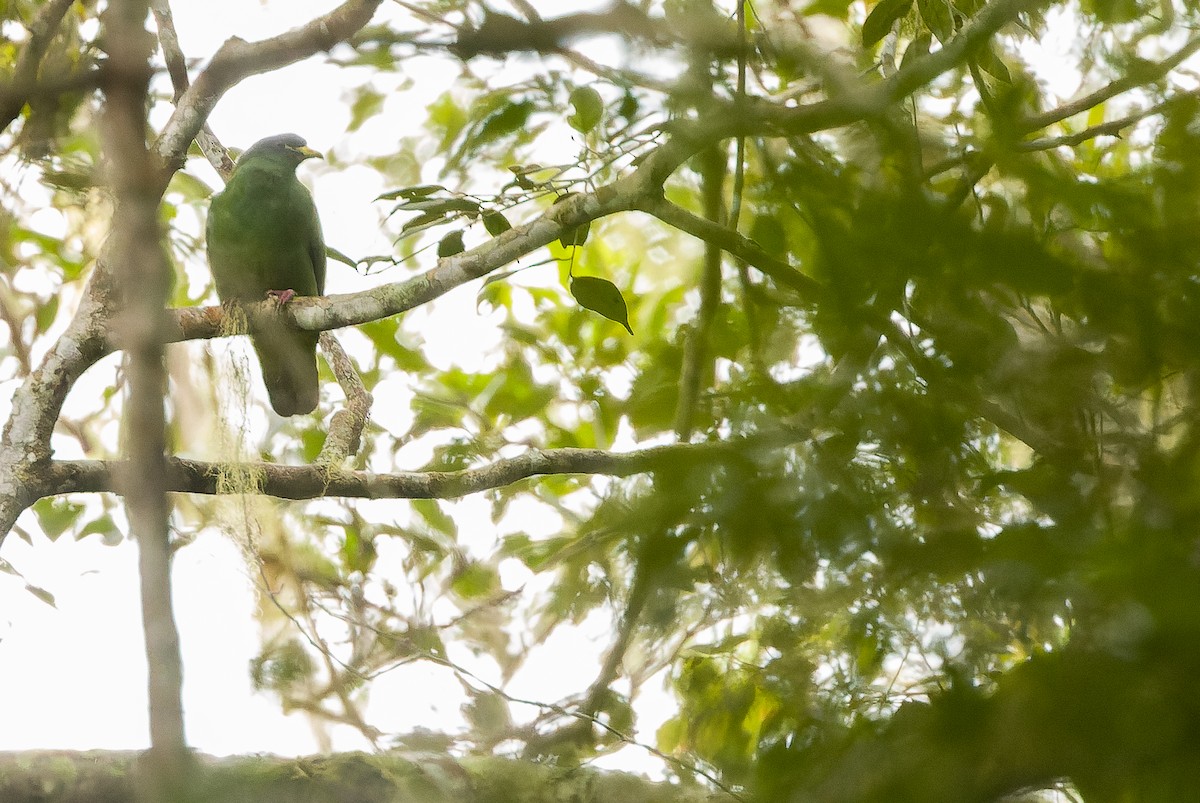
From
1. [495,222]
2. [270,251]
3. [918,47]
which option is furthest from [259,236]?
[918,47]

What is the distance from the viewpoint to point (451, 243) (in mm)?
2027

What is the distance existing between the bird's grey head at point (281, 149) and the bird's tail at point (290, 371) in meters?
0.77

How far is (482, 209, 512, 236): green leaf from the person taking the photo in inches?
76.3

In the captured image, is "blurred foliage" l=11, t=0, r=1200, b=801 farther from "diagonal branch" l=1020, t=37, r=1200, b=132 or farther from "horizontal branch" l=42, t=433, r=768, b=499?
"horizontal branch" l=42, t=433, r=768, b=499

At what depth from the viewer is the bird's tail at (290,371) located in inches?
125

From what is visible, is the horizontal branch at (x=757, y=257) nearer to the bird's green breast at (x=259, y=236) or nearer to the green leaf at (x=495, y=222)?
the green leaf at (x=495, y=222)

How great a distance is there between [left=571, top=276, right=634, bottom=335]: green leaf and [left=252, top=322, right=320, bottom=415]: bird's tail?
5.60 feet

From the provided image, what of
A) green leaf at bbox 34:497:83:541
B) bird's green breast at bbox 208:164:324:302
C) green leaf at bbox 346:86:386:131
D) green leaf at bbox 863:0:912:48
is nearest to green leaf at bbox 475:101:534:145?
green leaf at bbox 863:0:912:48

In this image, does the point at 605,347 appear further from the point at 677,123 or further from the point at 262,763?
the point at 677,123

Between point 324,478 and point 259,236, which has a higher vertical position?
point 259,236

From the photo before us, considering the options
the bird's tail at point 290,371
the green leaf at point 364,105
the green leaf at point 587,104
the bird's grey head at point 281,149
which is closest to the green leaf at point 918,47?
the green leaf at point 587,104

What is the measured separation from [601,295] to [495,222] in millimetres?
457

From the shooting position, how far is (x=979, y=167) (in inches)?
16.5

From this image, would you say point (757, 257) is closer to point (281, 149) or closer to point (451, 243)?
point (451, 243)
